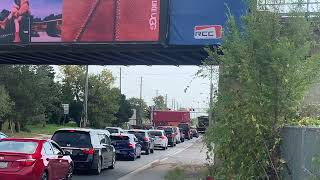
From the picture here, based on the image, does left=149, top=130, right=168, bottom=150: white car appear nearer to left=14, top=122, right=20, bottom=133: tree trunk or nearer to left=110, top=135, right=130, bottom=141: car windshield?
left=110, top=135, right=130, bottom=141: car windshield

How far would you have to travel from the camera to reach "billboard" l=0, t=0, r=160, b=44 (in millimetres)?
20641

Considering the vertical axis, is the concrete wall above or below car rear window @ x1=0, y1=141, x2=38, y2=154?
above

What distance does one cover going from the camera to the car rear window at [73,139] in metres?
19.5

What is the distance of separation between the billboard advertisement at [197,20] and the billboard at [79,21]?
2.23 feet

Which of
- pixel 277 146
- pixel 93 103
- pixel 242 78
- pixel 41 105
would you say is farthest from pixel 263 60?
pixel 93 103

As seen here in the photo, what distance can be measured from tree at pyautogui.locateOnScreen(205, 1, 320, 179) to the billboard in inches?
490

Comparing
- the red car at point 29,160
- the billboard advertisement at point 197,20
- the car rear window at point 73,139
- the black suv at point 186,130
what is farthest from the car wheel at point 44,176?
the black suv at point 186,130

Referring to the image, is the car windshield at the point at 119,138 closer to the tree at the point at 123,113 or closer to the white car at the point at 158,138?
the white car at the point at 158,138

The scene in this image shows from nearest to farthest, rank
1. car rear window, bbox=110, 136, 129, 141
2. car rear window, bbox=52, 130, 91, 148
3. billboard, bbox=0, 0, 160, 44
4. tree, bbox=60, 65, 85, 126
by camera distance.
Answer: car rear window, bbox=52, 130, 91, 148
billboard, bbox=0, 0, 160, 44
car rear window, bbox=110, 136, 129, 141
tree, bbox=60, 65, 85, 126

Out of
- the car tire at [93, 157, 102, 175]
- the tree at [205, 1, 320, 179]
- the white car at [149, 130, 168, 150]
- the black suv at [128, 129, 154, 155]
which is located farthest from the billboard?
the white car at [149, 130, 168, 150]

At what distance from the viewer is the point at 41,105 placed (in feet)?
185

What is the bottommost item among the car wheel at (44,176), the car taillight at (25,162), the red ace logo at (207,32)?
the car wheel at (44,176)

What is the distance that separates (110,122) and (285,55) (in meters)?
64.8

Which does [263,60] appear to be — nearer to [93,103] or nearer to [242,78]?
[242,78]
